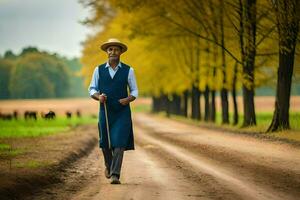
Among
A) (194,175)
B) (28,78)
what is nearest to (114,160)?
(194,175)

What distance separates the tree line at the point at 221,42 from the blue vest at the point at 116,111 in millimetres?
11891

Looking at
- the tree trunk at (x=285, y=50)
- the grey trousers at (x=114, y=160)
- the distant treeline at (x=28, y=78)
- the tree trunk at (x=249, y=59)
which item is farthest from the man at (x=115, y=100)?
the distant treeline at (x=28, y=78)

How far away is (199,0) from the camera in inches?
1230

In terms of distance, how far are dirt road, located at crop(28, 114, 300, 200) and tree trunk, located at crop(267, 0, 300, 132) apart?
15.4ft

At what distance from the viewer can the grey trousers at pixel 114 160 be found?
474 inches

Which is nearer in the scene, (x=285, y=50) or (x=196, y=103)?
(x=285, y=50)

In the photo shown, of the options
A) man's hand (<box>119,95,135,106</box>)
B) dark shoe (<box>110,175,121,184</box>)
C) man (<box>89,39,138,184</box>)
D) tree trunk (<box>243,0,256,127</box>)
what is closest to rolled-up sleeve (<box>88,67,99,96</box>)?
man (<box>89,39,138,184</box>)

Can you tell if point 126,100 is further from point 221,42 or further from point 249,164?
point 221,42

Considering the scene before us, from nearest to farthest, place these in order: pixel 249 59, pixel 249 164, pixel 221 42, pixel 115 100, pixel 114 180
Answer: pixel 114 180
pixel 115 100
pixel 249 164
pixel 249 59
pixel 221 42

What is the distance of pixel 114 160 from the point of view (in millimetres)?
12242

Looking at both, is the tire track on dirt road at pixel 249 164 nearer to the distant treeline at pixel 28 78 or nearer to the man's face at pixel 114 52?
the man's face at pixel 114 52

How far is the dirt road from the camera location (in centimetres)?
1052

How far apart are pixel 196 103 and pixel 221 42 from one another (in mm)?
15538

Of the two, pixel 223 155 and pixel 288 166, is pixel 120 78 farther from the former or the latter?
pixel 223 155
